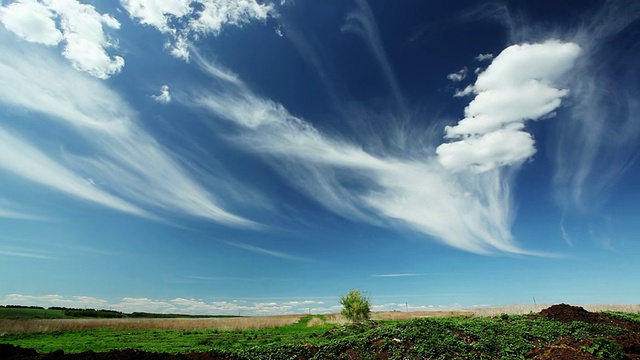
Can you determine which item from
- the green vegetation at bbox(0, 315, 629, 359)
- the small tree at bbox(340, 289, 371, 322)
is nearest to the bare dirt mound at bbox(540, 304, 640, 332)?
the green vegetation at bbox(0, 315, 629, 359)

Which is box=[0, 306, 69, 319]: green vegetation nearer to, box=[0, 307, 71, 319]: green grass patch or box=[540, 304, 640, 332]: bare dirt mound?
box=[0, 307, 71, 319]: green grass patch

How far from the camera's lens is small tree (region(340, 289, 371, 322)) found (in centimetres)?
5744

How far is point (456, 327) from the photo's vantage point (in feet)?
68.7

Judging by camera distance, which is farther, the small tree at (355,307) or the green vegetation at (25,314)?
the green vegetation at (25,314)

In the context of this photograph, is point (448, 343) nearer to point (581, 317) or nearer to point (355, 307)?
point (581, 317)

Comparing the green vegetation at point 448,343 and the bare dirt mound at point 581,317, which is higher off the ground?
the bare dirt mound at point 581,317

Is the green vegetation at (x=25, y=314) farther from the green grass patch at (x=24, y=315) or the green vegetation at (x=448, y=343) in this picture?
the green vegetation at (x=448, y=343)

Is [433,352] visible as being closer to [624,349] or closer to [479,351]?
[479,351]

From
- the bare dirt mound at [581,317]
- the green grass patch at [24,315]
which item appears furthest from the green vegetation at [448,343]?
the green grass patch at [24,315]

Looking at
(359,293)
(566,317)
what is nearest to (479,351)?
(566,317)

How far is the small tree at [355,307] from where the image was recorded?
57.4m

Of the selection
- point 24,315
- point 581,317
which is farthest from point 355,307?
point 24,315

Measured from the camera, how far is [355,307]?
188 feet

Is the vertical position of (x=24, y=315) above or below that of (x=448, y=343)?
below
